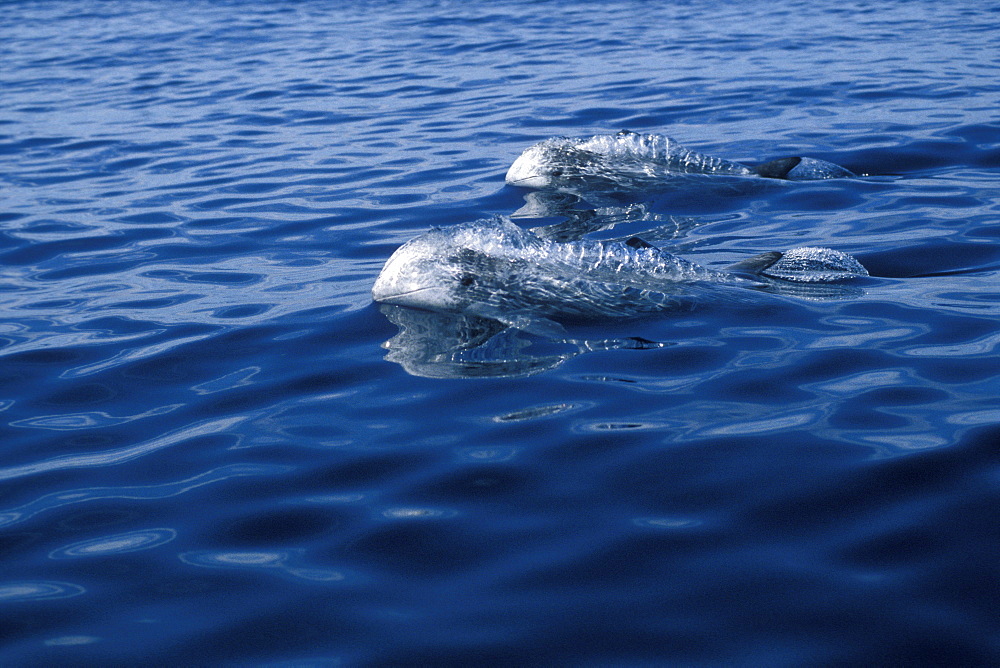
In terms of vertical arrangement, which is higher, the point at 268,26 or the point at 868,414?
the point at 268,26

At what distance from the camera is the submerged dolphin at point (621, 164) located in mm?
8266

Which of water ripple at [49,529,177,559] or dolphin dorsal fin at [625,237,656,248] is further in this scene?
dolphin dorsal fin at [625,237,656,248]

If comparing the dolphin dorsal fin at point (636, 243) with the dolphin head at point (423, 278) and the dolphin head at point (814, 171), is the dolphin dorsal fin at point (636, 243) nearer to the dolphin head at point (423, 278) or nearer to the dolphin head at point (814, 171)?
the dolphin head at point (423, 278)

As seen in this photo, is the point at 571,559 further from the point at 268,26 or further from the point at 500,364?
the point at 268,26

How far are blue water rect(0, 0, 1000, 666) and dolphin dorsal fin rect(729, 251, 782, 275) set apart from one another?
0.35m

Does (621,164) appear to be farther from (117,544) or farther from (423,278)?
(117,544)

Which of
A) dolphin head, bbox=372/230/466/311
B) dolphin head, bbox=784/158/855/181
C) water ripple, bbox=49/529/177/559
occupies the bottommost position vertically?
dolphin head, bbox=784/158/855/181

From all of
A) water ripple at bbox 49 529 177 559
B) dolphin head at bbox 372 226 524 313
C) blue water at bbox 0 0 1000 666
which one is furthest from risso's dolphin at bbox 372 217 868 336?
water ripple at bbox 49 529 177 559

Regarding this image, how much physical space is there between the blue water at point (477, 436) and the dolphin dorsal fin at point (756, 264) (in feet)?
1.15

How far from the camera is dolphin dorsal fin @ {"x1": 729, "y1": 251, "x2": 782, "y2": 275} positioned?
19.1 ft

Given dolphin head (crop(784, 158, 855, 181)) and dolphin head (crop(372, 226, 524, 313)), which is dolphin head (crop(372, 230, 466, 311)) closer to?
dolphin head (crop(372, 226, 524, 313))

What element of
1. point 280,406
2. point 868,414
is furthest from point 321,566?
point 868,414

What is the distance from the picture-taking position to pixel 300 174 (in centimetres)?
948

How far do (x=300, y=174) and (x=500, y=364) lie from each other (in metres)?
5.30
